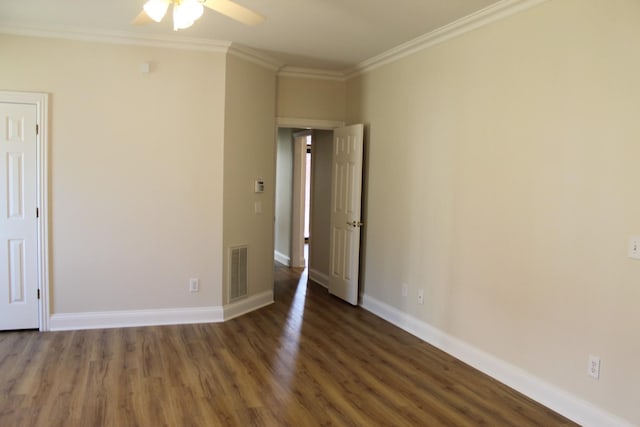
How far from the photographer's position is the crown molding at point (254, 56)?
4.52 m

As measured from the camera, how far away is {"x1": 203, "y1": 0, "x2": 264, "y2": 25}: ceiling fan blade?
8.17 ft

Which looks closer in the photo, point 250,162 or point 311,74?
point 250,162

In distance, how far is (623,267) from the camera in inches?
102

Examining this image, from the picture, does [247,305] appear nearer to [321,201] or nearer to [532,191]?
[321,201]

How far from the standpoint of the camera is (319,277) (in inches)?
248

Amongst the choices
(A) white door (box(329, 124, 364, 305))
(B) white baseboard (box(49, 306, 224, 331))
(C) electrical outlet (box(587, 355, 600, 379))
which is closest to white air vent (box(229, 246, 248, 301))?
(B) white baseboard (box(49, 306, 224, 331))

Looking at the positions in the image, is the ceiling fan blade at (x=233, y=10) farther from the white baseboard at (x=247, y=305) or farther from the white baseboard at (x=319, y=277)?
the white baseboard at (x=319, y=277)

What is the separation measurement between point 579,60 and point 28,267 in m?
4.59

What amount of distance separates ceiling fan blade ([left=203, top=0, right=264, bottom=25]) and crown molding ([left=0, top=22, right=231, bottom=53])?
6.11 feet

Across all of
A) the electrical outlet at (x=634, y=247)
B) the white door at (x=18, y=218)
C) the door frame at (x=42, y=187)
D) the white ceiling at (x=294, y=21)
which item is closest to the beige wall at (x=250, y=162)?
the white ceiling at (x=294, y=21)

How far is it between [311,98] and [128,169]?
222 centimetres

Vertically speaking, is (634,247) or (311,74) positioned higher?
(311,74)

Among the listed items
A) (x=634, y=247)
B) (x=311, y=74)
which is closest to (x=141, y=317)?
(x=311, y=74)

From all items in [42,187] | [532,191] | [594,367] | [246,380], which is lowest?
[246,380]
